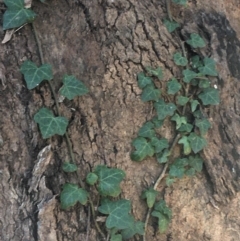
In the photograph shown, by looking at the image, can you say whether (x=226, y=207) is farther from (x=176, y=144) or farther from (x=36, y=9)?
(x=36, y=9)

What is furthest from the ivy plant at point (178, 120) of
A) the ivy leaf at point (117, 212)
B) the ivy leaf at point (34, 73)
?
the ivy leaf at point (34, 73)

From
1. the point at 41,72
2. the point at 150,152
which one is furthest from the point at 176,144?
the point at 41,72

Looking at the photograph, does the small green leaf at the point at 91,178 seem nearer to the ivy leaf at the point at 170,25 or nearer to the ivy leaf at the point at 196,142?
the ivy leaf at the point at 196,142

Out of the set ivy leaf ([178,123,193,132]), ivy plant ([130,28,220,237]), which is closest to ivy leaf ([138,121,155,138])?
ivy plant ([130,28,220,237])

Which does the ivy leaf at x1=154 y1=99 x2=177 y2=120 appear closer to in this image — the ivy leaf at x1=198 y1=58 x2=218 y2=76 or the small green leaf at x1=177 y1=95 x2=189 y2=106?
the small green leaf at x1=177 y1=95 x2=189 y2=106

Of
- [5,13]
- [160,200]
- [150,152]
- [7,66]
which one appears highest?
[5,13]

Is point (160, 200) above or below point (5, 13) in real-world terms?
below
